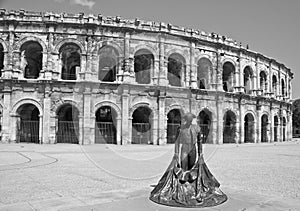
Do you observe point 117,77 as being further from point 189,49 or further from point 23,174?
point 23,174

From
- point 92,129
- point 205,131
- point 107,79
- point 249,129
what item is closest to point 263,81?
point 249,129

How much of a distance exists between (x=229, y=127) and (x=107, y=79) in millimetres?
11667

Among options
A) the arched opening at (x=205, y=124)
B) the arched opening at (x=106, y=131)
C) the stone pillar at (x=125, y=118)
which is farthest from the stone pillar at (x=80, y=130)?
the arched opening at (x=205, y=124)

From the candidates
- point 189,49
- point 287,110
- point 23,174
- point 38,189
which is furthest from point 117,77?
point 287,110

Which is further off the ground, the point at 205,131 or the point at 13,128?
the point at 13,128

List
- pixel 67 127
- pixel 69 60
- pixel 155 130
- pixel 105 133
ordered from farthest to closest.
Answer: pixel 69 60 → pixel 67 127 → pixel 105 133 → pixel 155 130

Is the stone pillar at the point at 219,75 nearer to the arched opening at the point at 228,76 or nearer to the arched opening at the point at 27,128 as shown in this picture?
the arched opening at the point at 228,76

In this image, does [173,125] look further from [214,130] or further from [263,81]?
[263,81]

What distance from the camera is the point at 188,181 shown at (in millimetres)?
4785

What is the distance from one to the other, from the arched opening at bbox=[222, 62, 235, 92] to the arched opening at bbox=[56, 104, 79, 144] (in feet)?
45.6

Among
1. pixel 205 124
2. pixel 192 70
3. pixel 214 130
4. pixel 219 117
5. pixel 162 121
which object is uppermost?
pixel 192 70

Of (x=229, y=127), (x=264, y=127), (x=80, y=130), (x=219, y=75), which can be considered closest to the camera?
(x=80, y=130)

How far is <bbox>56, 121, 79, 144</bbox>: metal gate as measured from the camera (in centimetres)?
2129

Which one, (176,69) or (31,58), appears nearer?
(31,58)
